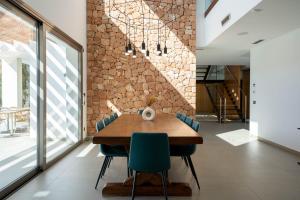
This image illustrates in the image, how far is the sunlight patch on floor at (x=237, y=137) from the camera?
677 cm

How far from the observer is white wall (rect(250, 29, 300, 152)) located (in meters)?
5.52

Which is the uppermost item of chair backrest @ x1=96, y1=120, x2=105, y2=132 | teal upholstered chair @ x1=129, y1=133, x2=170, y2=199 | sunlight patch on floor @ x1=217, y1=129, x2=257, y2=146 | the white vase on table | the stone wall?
the stone wall

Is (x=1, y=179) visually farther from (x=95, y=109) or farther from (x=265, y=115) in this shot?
(x=265, y=115)

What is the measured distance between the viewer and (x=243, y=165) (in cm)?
459

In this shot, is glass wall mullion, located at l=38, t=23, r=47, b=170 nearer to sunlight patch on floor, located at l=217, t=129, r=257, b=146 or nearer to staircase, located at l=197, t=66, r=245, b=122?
sunlight patch on floor, located at l=217, t=129, r=257, b=146

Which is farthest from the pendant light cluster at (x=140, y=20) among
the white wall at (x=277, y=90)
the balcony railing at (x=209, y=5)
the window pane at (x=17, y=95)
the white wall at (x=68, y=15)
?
the window pane at (x=17, y=95)

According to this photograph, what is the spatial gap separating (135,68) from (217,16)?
2454 millimetres

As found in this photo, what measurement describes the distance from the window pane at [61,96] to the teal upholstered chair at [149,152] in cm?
244

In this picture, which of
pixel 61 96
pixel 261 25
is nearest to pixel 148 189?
pixel 61 96

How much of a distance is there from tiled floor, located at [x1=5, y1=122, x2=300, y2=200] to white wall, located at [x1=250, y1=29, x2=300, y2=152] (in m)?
0.54

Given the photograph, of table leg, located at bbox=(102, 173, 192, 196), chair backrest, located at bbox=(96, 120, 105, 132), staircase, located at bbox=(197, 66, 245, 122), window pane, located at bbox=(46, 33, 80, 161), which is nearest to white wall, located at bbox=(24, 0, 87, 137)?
window pane, located at bbox=(46, 33, 80, 161)

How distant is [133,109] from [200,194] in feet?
13.7

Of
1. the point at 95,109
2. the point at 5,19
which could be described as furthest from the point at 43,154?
the point at 95,109

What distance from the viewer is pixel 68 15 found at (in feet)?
18.0
